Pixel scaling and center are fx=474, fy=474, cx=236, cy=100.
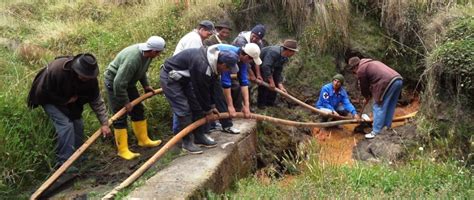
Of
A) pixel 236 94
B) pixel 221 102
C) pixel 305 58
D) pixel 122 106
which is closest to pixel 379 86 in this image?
pixel 305 58

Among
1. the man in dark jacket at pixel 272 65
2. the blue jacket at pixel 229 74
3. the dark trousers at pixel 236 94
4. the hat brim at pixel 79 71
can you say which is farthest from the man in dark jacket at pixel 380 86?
the hat brim at pixel 79 71

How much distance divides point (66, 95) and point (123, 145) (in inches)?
44.1

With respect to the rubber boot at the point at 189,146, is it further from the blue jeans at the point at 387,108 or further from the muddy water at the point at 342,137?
the blue jeans at the point at 387,108

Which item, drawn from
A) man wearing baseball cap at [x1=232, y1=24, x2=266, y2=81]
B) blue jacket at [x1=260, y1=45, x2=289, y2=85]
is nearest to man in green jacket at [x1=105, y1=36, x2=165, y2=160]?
man wearing baseball cap at [x1=232, y1=24, x2=266, y2=81]

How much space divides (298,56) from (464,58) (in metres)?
3.24

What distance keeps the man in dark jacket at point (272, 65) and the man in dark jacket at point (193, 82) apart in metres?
1.81

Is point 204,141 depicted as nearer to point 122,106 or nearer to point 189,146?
point 189,146

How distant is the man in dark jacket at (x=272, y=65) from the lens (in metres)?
7.35

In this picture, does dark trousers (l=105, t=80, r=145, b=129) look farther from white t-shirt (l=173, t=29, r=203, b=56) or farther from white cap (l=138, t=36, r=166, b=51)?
white t-shirt (l=173, t=29, r=203, b=56)

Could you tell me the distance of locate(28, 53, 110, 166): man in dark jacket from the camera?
5.35 m

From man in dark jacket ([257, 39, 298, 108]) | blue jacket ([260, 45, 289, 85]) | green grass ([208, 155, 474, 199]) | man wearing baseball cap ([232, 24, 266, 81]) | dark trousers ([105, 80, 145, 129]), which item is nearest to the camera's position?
green grass ([208, 155, 474, 199])

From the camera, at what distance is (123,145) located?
6324 millimetres

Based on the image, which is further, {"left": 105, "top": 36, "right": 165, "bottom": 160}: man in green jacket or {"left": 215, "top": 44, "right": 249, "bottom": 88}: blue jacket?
{"left": 105, "top": 36, "right": 165, "bottom": 160}: man in green jacket

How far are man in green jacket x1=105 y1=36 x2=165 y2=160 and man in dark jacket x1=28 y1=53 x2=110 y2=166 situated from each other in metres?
0.31
